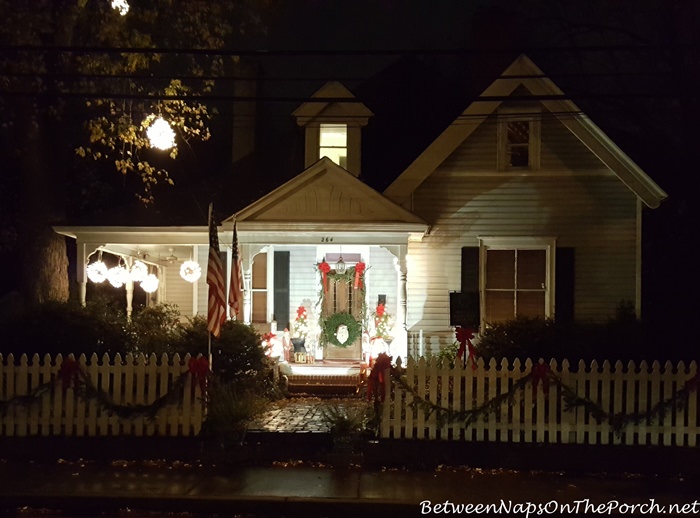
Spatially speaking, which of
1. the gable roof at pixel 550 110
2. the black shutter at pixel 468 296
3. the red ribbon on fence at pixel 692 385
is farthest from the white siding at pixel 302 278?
the red ribbon on fence at pixel 692 385

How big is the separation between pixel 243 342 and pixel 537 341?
4532 mm

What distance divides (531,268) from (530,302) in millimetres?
672

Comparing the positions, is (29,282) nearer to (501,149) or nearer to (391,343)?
(391,343)

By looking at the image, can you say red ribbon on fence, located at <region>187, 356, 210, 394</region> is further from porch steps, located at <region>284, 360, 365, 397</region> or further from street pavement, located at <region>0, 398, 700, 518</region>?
porch steps, located at <region>284, 360, 365, 397</region>

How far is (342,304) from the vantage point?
16172mm

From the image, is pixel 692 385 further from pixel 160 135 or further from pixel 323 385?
A: pixel 160 135

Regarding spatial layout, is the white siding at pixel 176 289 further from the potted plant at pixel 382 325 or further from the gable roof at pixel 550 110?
the gable roof at pixel 550 110

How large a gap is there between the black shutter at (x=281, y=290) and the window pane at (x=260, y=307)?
258 millimetres

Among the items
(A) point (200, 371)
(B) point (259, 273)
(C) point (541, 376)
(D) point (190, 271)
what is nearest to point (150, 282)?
(D) point (190, 271)

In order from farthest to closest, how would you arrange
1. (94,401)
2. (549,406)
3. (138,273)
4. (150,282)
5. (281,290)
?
(281,290)
(150,282)
(138,273)
(94,401)
(549,406)

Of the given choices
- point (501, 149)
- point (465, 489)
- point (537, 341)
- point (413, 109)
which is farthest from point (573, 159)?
point (465, 489)

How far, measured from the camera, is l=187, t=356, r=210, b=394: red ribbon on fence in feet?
33.4

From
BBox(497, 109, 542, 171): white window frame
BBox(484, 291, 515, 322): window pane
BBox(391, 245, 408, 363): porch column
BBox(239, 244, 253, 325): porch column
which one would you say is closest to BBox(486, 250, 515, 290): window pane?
BBox(484, 291, 515, 322): window pane

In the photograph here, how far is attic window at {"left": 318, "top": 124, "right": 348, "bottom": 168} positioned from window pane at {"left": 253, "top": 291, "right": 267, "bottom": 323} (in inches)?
126
